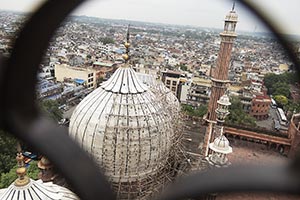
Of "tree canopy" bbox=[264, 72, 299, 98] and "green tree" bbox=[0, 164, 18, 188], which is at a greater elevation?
"tree canopy" bbox=[264, 72, 299, 98]

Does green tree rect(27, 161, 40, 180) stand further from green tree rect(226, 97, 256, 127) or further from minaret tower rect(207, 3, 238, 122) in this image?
green tree rect(226, 97, 256, 127)

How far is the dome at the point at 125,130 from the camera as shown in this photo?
182 inches

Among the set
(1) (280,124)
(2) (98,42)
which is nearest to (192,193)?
(1) (280,124)

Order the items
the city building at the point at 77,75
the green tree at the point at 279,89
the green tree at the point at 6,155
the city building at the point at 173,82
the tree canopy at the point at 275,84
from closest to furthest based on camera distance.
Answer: the green tree at the point at 6,155, the city building at the point at 77,75, the green tree at the point at 279,89, the tree canopy at the point at 275,84, the city building at the point at 173,82

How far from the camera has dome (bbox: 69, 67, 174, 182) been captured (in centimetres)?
462

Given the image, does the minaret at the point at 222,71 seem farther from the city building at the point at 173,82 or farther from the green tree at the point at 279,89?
the green tree at the point at 279,89

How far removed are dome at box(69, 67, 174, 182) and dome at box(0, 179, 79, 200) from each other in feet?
2.56

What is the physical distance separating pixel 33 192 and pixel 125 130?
1.54 metres

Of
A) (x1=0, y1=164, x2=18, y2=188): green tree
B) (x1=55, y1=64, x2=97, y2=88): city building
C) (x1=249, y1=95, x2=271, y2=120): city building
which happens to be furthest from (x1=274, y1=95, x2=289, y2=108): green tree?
(x1=0, y1=164, x2=18, y2=188): green tree

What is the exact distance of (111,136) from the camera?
463 cm

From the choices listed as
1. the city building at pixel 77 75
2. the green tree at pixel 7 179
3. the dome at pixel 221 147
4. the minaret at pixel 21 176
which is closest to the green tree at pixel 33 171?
the green tree at pixel 7 179

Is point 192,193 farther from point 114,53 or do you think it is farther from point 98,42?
point 98,42

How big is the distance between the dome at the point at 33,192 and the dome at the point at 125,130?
0.78 meters

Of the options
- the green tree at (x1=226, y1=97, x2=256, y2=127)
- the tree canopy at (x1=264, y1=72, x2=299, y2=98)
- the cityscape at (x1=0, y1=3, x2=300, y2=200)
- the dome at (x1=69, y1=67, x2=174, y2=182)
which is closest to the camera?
the cityscape at (x1=0, y1=3, x2=300, y2=200)
